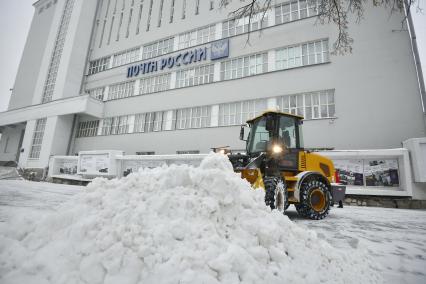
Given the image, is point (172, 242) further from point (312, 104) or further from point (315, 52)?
point (315, 52)

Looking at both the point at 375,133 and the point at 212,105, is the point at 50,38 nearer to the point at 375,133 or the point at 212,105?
the point at 212,105

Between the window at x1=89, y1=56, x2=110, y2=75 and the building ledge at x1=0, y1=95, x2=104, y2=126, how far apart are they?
5.12 metres

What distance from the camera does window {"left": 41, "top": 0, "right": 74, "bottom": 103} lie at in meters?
27.7

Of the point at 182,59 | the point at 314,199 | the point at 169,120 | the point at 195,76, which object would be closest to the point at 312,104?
the point at 195,76

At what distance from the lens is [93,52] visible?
92.7ft

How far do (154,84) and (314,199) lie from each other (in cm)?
1944

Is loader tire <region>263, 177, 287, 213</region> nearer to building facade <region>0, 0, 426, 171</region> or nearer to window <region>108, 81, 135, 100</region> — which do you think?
building facade <region>0, 0, 426, 171</region>

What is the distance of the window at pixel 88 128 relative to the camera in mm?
24484

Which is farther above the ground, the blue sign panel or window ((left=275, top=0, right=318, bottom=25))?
window ((left=275, top=0, right=318, bottom=25))

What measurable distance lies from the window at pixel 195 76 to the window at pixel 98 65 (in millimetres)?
10925

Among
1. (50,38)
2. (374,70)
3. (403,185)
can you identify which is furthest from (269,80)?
(50,38)

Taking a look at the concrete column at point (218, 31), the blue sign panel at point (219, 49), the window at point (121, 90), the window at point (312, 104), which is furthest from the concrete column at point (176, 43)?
the window at point (312, 104)

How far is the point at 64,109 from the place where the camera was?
78.6 feet

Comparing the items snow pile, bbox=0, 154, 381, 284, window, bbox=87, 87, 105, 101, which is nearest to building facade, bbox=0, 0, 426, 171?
window, bbox=87, 87, 105, 101
